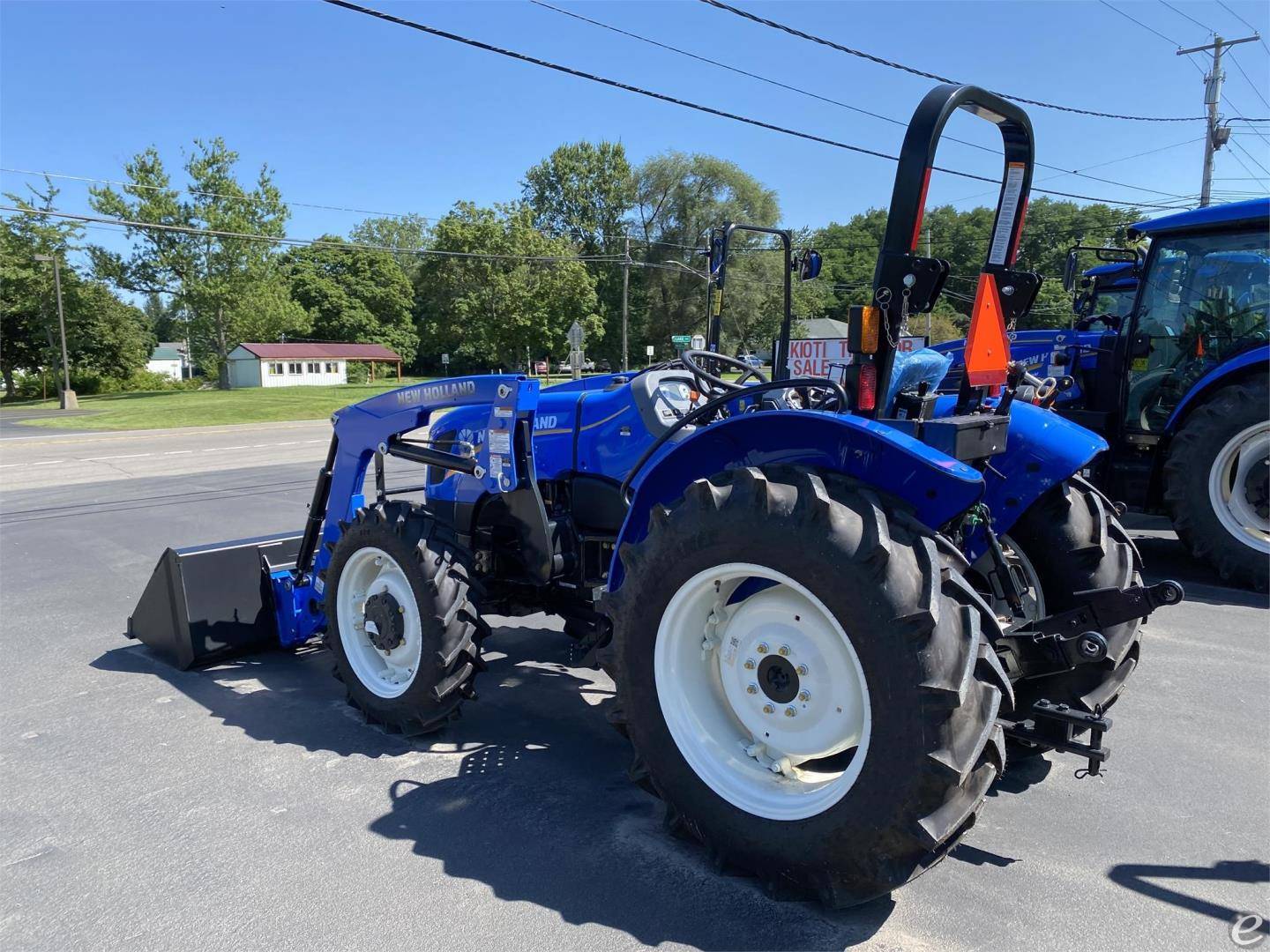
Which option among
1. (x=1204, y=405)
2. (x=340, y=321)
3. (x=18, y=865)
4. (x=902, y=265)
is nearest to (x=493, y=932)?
(x=18, y=865)

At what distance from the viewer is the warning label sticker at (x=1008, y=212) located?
2.91m

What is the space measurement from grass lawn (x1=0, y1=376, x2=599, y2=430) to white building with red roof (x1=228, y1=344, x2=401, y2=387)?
20.1 meters

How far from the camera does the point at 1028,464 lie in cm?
320

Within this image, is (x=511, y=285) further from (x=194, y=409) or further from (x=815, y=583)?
(x=815, y=583)

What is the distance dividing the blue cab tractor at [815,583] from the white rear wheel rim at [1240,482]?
11.9ft

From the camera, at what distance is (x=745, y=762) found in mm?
2639

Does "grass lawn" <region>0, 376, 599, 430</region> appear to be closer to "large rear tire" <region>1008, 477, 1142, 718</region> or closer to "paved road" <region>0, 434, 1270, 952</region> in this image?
"paved road" <region>0, 434, 1270, 952</region>

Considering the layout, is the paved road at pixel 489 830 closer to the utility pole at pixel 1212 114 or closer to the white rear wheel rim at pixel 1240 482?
the white rear wheel rim at pixel 1240 482

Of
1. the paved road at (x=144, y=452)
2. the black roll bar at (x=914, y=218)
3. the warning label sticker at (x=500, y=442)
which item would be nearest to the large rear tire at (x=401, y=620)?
the warning label sticker at (x=500, y=442)

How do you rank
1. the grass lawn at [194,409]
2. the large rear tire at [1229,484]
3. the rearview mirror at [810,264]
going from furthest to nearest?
the grass lawn at [194,409], the large rear tire at [1229,484], the rearview mirror at [810,264]

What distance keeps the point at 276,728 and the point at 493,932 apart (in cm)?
194

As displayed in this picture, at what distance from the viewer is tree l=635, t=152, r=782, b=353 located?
167ft

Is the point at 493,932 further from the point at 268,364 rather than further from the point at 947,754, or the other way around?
the point at 268,364

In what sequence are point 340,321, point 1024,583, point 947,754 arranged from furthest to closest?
point 340,321, point 1024,583, point 947,754
